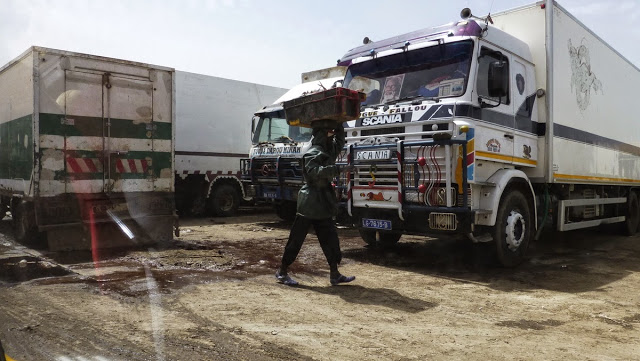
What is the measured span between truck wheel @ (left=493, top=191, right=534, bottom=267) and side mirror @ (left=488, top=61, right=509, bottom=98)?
134cm

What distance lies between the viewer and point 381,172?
6.43 m

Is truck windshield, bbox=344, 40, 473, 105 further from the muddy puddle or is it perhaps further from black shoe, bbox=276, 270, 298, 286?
the muddy puddle

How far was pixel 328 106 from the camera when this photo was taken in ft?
17.0

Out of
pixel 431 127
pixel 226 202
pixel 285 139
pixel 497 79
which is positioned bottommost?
pixel 226 202

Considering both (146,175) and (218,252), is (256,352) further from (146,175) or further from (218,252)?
(146,175)

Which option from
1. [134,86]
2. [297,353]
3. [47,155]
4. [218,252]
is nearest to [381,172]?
[218,252]

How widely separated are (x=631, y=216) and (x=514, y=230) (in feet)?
19.3

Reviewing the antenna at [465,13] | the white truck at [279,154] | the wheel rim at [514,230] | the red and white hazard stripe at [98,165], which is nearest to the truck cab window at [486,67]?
the antenna at [465,13]

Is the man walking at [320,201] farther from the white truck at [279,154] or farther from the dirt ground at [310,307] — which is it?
the white truck at [279,154]

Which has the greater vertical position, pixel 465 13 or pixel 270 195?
pixel 465 13

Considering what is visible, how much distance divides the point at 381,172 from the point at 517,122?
6.74 ft

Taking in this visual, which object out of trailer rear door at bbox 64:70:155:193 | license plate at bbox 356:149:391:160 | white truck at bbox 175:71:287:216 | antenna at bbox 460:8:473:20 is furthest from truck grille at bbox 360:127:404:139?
white truck at bbox 175:71:287:216

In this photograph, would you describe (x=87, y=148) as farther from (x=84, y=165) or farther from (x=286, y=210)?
(x=286, y=210)

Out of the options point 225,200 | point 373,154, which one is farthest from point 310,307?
point 225,200
